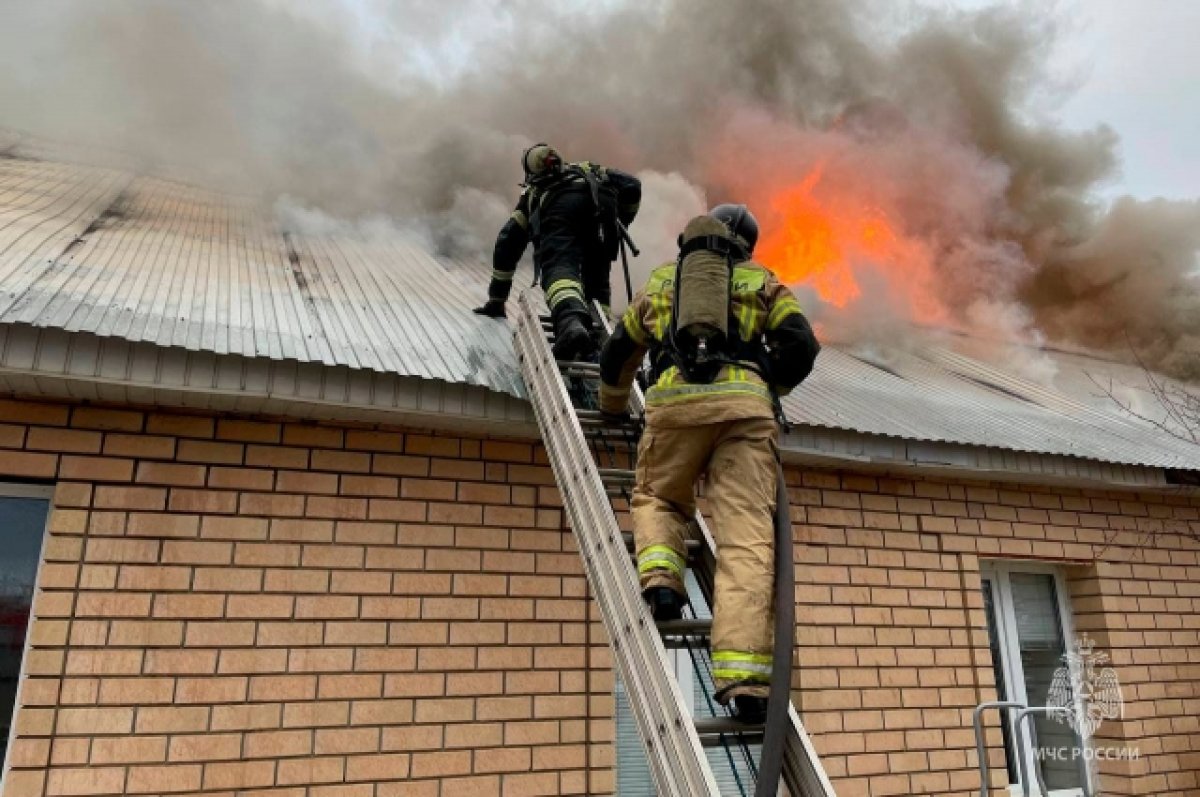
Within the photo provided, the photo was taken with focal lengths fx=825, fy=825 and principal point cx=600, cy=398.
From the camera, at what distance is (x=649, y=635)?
2176mm

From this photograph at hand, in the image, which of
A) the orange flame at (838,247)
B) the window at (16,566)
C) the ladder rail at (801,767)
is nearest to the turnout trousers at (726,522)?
the ladder rail at (801,767)

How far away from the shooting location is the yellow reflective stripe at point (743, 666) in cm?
205

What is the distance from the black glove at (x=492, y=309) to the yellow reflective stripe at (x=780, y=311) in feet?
7.06

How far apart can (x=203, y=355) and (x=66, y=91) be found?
6.93 metres

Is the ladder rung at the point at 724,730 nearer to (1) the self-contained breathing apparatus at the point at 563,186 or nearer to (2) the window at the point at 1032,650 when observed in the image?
(1) the self-contained breathing apparatus at the point at 563,186

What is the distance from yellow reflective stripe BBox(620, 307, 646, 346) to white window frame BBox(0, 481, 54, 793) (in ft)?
7.32

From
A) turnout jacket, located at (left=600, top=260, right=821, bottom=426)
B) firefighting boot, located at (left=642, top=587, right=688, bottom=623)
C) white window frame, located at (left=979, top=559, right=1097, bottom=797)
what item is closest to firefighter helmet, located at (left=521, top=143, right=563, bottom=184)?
turnout jacket, located at (left=600, top=260, right=821, bottom=426)

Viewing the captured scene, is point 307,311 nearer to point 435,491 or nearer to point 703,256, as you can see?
point 435,491

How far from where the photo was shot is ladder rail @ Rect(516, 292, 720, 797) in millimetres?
1947

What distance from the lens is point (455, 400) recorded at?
3312 millimetres

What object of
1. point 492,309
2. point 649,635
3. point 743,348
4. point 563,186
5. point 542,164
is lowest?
point 649,635

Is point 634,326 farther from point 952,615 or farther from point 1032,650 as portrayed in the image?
point 1032,650

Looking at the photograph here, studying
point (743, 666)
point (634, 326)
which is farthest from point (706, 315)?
point (743, 666)

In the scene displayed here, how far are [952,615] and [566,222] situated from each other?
308cm
